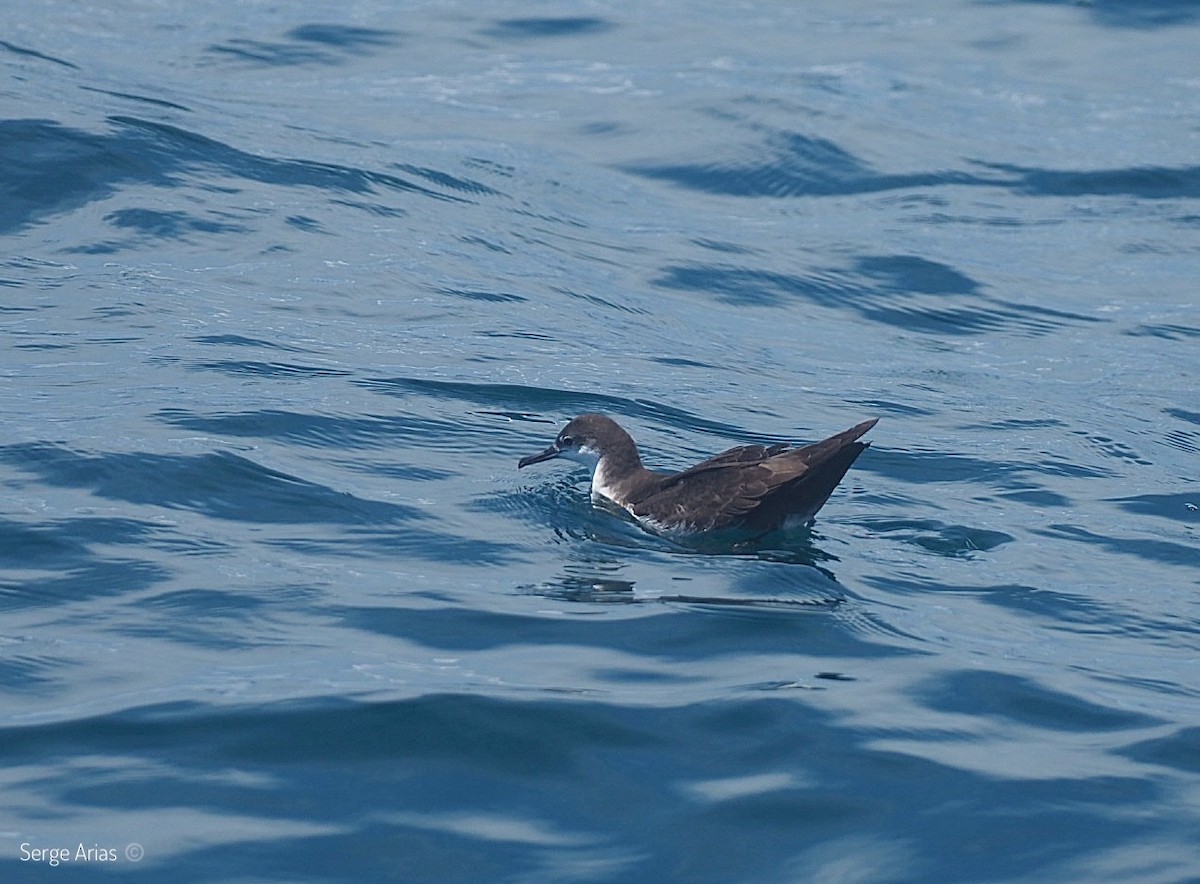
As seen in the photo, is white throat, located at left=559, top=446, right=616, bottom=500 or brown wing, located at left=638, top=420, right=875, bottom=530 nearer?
brown wing, located at left=638, top=420, right=875, bottom=530

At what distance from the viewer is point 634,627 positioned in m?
7.27

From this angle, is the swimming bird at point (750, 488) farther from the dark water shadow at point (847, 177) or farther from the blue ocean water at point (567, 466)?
the dark water shadow at point (847, 177)

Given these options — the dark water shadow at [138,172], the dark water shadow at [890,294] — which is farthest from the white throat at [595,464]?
the dark water shadow at [138,172]

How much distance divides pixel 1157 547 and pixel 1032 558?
0.77 metres

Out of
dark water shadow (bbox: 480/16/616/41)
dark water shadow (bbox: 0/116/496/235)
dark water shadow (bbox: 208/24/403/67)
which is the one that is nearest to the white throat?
dark water shadow (bbox: 0/116/496/235)

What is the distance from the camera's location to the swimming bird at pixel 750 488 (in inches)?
332

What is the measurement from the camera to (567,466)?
1049 centimetres

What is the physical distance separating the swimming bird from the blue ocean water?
20cm

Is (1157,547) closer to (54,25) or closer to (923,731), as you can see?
(923,731)

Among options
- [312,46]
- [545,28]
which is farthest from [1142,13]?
[312,46]

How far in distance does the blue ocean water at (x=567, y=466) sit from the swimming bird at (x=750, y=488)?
202 millimetres

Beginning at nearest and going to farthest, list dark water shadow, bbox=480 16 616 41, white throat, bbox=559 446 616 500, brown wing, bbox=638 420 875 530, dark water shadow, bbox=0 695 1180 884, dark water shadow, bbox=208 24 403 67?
dark water shadow, bbox=0 695 1180 884 < brown wing, bbox=638 420 875 530 < white throat, bbox=559 446 616 500 < dark water shadow, bbox=208 24 403 67 < dark water shadow, bbox=480 16 616 41

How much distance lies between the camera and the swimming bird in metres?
8.45

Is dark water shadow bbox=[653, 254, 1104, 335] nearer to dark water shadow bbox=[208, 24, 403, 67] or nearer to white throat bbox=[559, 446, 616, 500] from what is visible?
white throat bbox=[559, 446, 616, 500]
